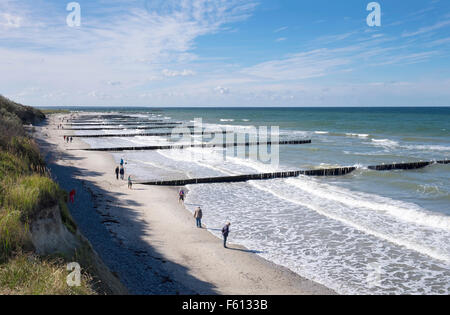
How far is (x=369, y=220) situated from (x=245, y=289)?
9.92 meters

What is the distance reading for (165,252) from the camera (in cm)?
1354

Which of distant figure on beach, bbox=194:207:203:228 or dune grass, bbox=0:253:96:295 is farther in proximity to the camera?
distant figure on beach, bbox=194:207:203:228

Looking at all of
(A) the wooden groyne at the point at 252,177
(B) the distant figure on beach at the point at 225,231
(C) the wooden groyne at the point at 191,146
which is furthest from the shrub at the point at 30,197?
(C) the wooden groyne at the point at 191,146

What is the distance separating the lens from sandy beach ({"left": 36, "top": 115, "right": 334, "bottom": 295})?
1109cm

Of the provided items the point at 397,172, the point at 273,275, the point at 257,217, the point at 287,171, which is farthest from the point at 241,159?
the point at 273,275

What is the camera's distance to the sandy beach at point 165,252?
11086mm

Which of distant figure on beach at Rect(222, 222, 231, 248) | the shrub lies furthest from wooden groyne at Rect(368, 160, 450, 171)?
the shrub

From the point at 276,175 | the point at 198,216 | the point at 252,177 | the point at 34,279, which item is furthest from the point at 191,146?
the point at 34,279

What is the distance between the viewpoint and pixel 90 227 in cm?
1488

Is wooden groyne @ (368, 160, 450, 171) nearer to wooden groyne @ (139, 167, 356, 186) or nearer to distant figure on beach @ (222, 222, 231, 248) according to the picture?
wooden groyne @ (139, 167, 356, 186)

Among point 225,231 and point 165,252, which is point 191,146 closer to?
point 225,231

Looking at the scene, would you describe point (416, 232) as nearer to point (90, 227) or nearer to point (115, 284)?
point (115, 284)

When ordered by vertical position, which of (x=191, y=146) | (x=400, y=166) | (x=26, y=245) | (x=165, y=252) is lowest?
(x=165, y=252)
